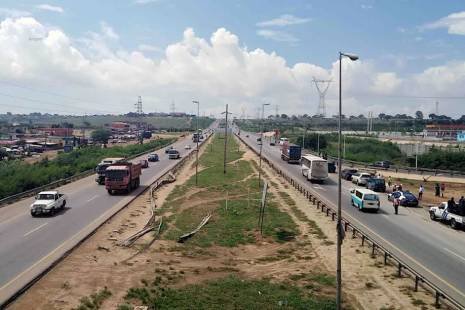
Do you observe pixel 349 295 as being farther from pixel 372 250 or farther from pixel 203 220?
pixel 203 220

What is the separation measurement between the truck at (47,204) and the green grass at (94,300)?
58.4 feet

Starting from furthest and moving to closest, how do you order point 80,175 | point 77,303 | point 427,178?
point 427,178, point 80,175, point 77,303

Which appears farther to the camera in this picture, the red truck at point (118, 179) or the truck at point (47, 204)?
the red truck at point (118, 179)

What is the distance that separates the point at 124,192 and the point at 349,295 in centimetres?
3187

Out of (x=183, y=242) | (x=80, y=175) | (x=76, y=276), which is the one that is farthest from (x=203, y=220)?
(x=80, y=175)

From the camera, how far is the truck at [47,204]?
36312 mm

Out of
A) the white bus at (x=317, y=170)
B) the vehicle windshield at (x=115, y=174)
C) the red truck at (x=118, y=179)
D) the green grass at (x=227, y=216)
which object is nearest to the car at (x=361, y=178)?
the white bus at (x=317, y=170)

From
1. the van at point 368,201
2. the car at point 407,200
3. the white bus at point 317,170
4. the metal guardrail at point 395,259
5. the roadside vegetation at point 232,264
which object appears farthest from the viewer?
the white bus at point 317,170

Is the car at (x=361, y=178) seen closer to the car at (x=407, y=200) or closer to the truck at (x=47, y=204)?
the car at (x=407, y=200)

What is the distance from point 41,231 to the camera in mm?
31109

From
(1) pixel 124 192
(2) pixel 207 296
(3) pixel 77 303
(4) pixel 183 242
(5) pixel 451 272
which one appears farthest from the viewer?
(1) pixel 124 192

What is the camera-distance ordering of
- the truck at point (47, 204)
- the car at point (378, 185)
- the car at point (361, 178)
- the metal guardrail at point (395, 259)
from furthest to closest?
the car at point (361, 178) → the car at point (378, 185) → the truck at point (47, 204) → the metal guardrail at point (395, 259)

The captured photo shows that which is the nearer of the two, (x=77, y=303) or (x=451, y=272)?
(x=77, y=303)

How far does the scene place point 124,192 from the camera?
4878cm
